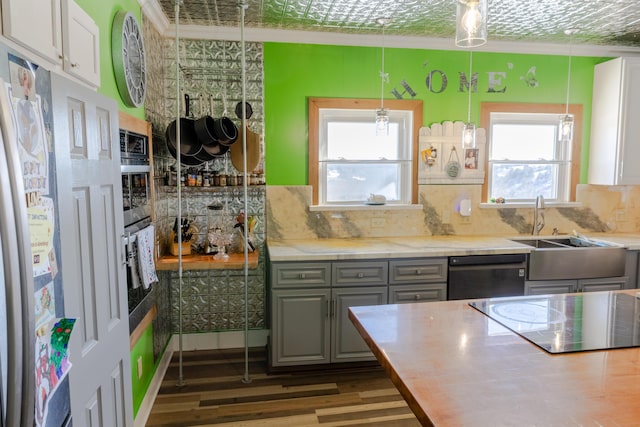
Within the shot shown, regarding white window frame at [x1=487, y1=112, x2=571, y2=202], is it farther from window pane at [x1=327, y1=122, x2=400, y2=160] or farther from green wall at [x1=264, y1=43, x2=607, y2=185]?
window pane at [x1=327, y1=122, x2=400, y2=160]

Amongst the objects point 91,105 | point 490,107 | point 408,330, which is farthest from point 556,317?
point 490,107

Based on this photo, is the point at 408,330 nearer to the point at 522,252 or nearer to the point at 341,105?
the point at 522,252

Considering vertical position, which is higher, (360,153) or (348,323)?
(360,153)

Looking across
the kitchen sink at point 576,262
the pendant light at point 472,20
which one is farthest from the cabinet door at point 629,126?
the pendant light at point 472,20

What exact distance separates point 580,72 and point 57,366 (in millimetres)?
4353

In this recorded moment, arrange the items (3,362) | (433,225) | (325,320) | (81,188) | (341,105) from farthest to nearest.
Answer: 1. (433,225)
2. (341,105)
3. (325,320)
4. (81,188)
5. (3,362)

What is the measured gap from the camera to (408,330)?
1522 millimetres

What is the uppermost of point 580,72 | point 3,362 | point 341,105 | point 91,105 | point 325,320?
point 580,72

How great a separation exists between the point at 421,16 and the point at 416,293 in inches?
78.8

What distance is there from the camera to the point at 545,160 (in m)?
3.82

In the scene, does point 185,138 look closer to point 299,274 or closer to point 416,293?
point 299,274

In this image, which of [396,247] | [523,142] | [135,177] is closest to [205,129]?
[135,177]

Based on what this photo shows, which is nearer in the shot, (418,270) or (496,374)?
(496,374)

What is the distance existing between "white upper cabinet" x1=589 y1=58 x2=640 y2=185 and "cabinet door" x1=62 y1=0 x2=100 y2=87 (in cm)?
390
